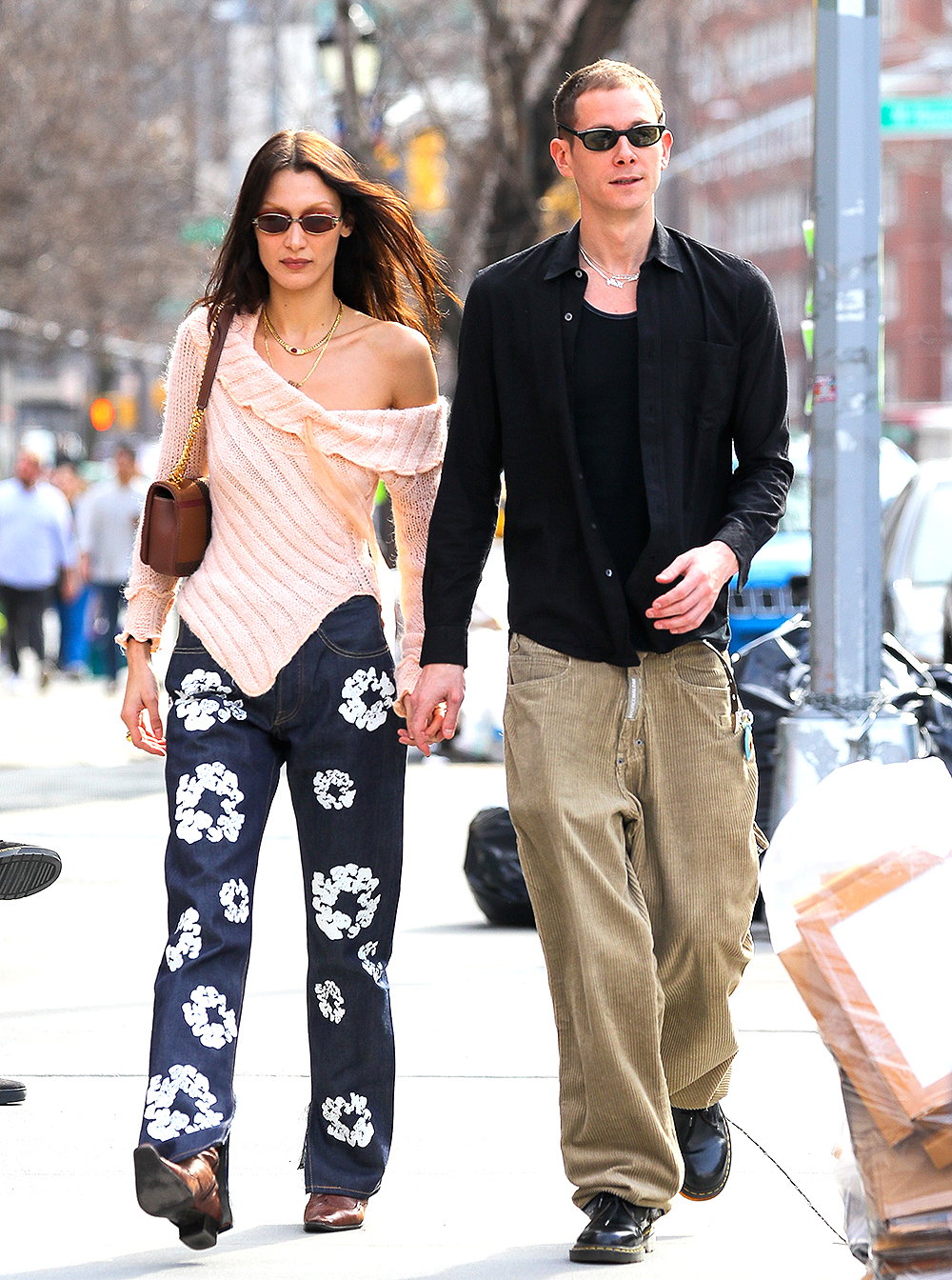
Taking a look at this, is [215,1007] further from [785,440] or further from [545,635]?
[785,440]

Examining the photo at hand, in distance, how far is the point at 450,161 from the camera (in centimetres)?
2206

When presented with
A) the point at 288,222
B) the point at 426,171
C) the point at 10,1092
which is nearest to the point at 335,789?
the point at 288,222

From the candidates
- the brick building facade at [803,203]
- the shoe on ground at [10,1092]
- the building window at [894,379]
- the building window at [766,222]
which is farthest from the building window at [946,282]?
the shoe on ground at [10,1092]

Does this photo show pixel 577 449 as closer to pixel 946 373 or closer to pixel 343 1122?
pixel 343 1122

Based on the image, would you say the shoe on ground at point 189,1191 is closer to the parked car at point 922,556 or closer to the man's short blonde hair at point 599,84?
the man's short blonde hair at point 599,84

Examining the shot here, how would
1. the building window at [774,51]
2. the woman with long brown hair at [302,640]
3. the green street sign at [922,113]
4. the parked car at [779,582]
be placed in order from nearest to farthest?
the woman with long brown hair at [302,640] → the green street sign at [922,113] → the parked car at [779,582] → the building window at [774,51]

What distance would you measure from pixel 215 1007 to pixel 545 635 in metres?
0.84

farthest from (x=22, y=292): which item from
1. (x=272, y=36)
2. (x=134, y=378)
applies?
(x=134, y=378)

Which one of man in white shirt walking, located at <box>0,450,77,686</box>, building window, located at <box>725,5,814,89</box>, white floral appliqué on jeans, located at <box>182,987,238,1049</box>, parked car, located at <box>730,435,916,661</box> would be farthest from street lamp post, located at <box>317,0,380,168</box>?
building window, located at <box>725,5,814,89</box>

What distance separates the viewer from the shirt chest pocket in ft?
12.0

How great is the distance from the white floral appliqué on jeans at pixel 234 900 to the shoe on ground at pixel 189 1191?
0.39 meters

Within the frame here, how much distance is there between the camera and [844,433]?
Answer: 7.09 meters

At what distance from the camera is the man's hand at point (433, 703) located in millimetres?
3727

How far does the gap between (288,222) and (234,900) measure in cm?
119
